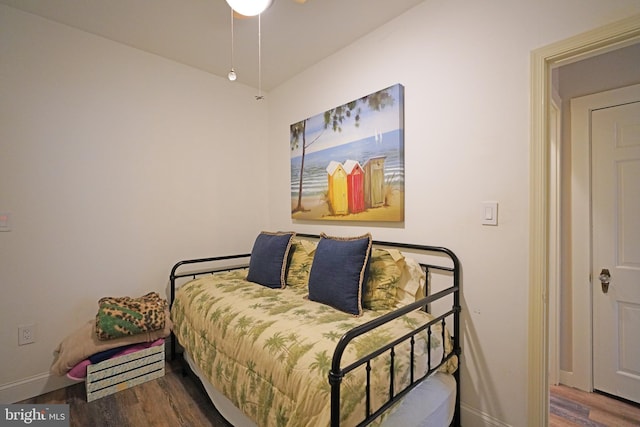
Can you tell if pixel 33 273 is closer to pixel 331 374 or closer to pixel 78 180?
pixel 78 180

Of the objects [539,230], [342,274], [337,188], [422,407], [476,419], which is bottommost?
[476,419]

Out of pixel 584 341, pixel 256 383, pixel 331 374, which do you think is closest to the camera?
pixel 331 374

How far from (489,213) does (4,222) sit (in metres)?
2.94

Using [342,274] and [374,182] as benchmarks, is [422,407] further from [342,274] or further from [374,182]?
[374,182]

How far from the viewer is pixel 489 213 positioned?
1.53m

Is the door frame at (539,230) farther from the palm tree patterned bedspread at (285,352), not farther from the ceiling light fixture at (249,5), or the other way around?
the ceiling light fixture at (249,5)

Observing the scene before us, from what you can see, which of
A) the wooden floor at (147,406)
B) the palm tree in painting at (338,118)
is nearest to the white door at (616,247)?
the palm tree in painting at (338,118)

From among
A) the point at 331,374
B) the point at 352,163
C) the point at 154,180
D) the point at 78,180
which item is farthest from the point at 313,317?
the point at 78,180

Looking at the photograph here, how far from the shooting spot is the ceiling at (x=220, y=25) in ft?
5.98

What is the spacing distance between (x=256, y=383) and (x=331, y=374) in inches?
21.6

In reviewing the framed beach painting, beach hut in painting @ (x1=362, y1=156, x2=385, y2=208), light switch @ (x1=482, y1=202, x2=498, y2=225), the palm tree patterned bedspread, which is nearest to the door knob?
light switch @ (x1=482, y1=202, x2=498, y2=225)

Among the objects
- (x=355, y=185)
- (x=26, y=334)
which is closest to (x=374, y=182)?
(x=355, y=185)

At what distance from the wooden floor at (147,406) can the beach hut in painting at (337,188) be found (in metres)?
1.59

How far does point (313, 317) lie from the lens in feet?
5.00
